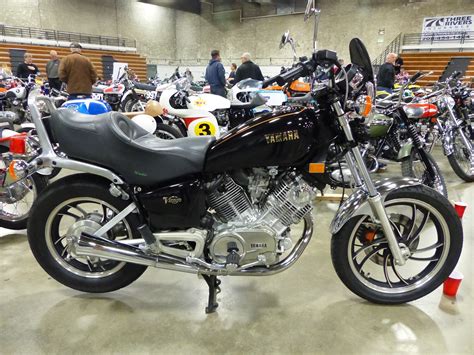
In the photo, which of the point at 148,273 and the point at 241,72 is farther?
the point at 241,72

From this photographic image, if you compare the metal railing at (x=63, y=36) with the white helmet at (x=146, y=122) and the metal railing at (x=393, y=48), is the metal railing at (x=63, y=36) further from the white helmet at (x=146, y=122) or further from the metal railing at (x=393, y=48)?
the white helmet at (x=146, y=122)

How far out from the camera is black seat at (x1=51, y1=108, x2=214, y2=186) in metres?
1.66

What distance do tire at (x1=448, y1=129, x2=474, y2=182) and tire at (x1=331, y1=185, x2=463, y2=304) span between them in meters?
2.84

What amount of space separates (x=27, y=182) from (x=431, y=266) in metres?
2.89

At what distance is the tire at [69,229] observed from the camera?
1.80 meters

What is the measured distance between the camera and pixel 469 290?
6.98ft

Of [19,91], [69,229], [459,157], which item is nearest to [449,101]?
[459,157]

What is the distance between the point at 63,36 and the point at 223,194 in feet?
68.3

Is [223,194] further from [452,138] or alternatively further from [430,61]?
[430,61]

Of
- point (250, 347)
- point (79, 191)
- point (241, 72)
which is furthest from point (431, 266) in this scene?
point (241, 72)

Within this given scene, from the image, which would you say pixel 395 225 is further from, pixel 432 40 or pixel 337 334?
pixel 432 40

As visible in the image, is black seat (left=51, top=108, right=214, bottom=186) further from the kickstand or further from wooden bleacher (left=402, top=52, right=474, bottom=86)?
wooden bleacher (left=402, top=52, right=474, bottom=86)

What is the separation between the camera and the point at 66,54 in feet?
54.3

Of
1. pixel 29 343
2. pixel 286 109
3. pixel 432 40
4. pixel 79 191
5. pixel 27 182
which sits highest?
pixel 432 40
